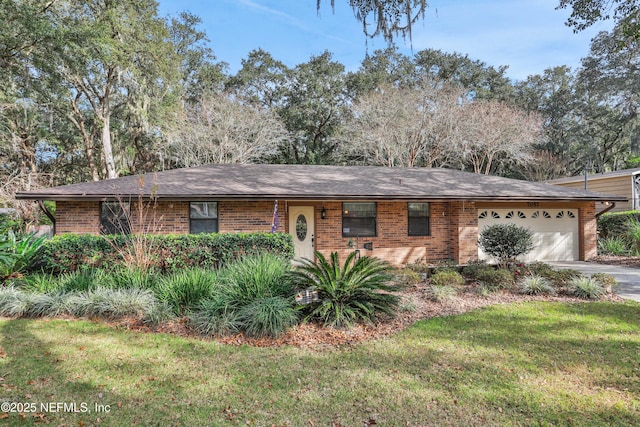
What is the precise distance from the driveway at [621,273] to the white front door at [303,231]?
7475 mm

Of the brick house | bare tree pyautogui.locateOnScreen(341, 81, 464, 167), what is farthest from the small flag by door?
bare tree pyautogui.locateOnScreen(341, 81, 464, 167)

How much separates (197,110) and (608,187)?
22.7m

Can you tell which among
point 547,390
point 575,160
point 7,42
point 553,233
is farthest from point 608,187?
point 7,42

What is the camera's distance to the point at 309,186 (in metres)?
10.4

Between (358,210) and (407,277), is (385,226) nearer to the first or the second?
(358,210)

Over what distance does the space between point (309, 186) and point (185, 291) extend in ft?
18.1

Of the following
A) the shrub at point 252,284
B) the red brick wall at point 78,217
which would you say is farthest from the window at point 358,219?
the red brick wall at point 78,217

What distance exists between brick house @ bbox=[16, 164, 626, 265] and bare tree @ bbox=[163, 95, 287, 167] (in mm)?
8850

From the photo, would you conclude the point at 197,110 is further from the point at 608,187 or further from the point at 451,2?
the point at 608,187

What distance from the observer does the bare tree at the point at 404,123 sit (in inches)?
864

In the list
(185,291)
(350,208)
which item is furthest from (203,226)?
(350,208)

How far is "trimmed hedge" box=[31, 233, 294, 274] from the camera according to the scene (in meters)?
7.31

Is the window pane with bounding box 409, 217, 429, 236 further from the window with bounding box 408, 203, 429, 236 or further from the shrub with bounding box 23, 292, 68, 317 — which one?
the shrub with bounding box 23, 292, 68, 317

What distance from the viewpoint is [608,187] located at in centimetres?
1627
